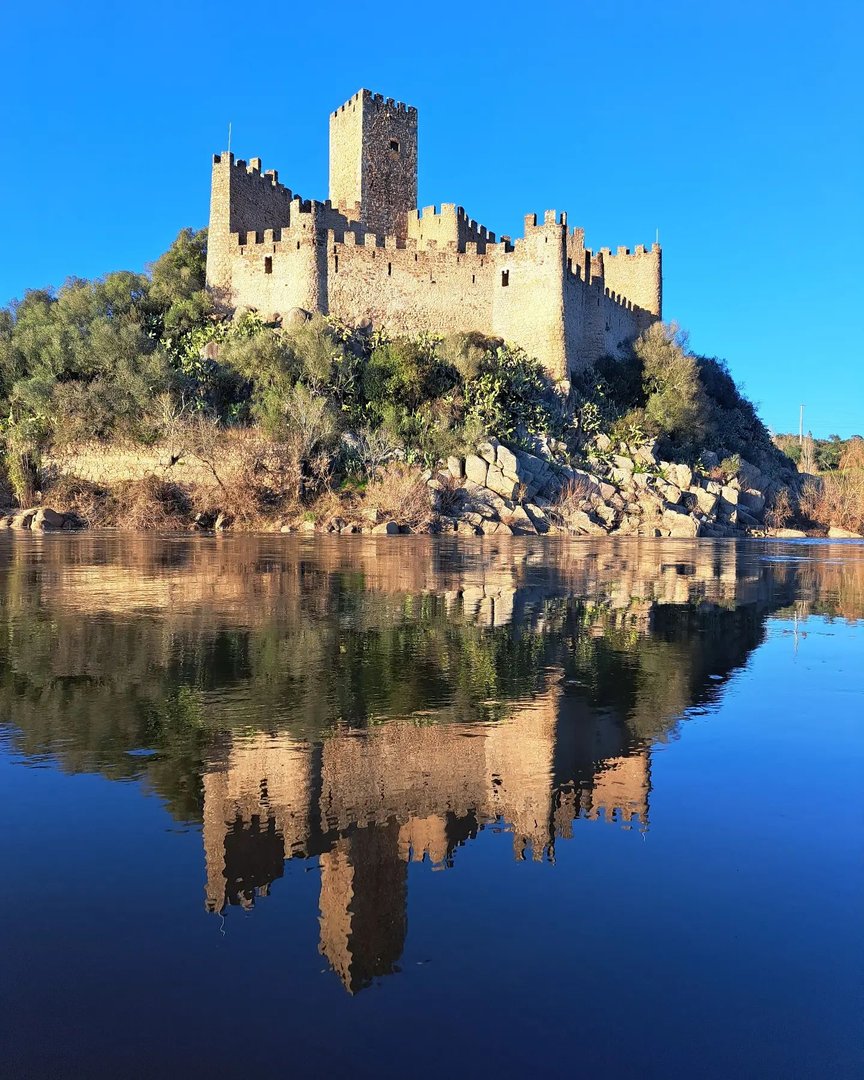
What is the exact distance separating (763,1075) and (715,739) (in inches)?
104

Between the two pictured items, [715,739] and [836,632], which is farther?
[836,632]

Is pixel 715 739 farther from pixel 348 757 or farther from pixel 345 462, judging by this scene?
pixel 345 462

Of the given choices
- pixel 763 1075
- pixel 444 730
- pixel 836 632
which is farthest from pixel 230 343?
pixel 763 1075

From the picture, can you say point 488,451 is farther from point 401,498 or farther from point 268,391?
point 268,391

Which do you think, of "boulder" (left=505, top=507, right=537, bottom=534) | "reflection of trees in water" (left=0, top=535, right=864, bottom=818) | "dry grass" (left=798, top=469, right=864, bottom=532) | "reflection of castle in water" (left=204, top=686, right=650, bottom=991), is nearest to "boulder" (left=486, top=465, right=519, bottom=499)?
"boulder" (left=505, top=507, right=537, bottom=534)

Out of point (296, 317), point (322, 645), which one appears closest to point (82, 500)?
Result: point (296, 317)

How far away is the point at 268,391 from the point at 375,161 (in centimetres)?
1827

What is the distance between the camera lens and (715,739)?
4.39 m

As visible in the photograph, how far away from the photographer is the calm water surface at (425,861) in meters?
1.95

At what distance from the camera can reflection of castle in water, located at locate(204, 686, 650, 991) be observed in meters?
2.57

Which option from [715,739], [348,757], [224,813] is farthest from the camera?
[715,739]

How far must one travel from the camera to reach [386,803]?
3.33 metres

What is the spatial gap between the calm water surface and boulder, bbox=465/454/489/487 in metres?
26.1

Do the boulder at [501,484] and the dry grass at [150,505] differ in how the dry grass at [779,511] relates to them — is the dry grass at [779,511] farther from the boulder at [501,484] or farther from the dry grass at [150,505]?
the dry grass at [150,505]
